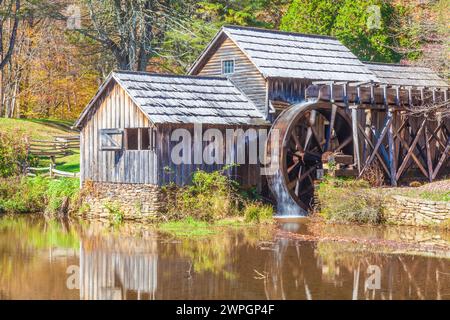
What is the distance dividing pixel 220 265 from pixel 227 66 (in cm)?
1261

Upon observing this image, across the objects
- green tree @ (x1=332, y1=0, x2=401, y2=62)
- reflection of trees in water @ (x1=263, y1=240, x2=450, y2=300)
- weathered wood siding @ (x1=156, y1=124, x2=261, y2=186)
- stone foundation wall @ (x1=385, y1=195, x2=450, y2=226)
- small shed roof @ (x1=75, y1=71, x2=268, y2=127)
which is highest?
green tree @ (x1=332, y1=0, x2=401, y2=62)

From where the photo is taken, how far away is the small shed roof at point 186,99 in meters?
23.6

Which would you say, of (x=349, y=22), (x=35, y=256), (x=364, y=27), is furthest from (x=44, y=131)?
(x=35, y=256)

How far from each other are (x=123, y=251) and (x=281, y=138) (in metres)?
8.09

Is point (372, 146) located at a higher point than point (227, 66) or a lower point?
lower

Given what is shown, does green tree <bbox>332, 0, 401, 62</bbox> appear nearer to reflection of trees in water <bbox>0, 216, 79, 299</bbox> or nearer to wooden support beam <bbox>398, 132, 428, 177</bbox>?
wooden support beam <bbox>398, 132, 428, 177</bbox>

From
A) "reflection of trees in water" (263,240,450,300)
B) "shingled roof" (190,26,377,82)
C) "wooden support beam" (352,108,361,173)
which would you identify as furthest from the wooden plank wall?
"reflection of trees in water" (263,240,450,300)

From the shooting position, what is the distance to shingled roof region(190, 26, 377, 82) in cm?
2662

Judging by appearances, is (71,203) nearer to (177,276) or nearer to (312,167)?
(312,167)

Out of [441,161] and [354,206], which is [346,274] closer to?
[354,206]

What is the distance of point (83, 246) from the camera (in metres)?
19.0

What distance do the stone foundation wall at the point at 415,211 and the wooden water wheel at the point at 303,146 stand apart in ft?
10.5

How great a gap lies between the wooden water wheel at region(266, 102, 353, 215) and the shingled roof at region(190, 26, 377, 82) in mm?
1409

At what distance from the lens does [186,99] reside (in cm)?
2462
